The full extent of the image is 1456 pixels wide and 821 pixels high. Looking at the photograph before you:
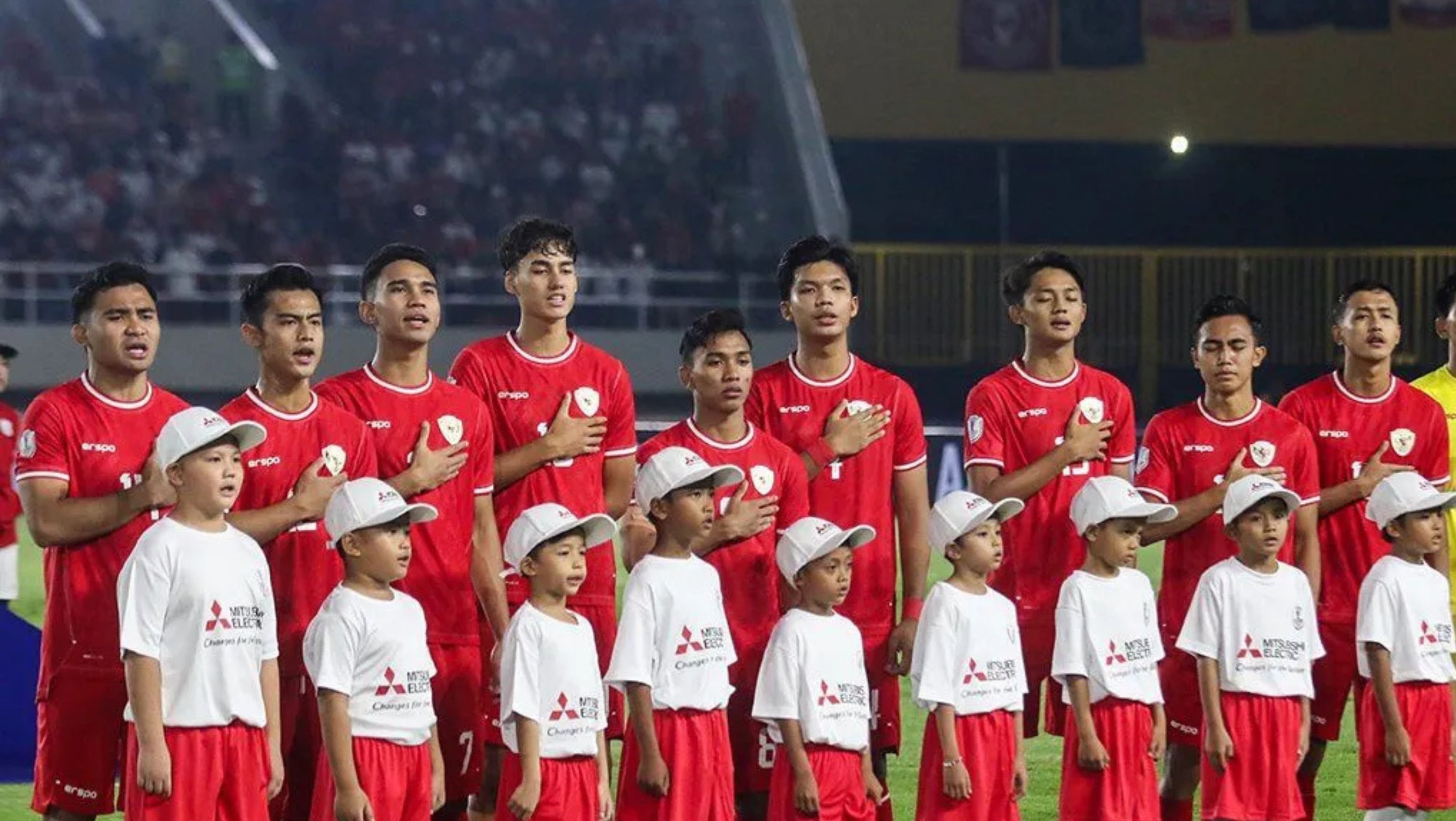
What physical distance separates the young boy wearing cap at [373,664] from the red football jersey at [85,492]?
548 mm

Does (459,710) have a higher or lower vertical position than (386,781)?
higher

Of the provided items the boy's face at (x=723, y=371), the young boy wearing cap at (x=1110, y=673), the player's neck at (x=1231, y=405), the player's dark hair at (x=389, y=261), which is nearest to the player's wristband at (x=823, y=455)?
the boy's face at (x=723, y=371)

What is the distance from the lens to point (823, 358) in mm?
6961

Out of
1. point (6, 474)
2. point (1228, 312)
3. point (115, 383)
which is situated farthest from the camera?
point (6, 474)

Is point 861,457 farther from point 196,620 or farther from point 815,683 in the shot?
point 196,620

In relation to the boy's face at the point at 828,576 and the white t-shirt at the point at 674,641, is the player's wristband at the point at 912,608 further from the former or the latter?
the white t-shirt at the point at 674,641

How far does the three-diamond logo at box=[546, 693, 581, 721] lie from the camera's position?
19.5 feet

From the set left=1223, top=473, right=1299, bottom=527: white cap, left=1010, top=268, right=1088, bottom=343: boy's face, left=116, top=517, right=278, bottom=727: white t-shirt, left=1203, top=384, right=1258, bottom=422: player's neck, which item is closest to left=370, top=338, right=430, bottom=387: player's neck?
left=116, top=517, right=278, bottom=727: white t-shirt

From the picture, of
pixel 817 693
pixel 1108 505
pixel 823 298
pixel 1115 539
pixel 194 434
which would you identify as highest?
pixel 823 298

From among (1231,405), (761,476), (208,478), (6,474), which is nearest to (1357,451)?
(1231,405)

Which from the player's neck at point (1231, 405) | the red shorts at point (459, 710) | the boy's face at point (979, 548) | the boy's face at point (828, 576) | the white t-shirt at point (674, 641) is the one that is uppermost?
the player's neck at point (1231, 405)

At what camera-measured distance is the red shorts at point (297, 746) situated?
245 inches

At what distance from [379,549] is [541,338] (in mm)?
1112

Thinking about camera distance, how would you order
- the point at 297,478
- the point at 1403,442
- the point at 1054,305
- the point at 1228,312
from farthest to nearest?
the point at 1403,442
the point at 1228,312
the point at 1054,305
the point at 297,478
